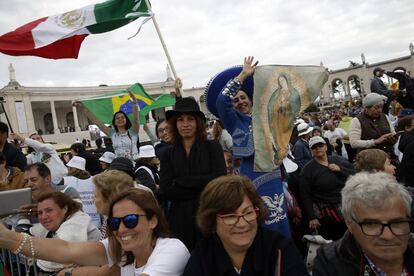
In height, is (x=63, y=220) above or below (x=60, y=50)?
below

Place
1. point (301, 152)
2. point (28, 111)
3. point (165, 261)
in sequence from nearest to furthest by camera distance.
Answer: point (165, 261), point (301, 152), point (28, 111)

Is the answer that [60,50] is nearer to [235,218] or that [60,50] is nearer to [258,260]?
[235,218]

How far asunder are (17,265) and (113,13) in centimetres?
357

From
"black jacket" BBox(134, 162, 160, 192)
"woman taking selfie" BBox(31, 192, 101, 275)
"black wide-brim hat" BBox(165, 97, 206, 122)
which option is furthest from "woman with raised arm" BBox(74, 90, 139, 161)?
"black wide-brim hat" BBox(165, 97, 206, 122)

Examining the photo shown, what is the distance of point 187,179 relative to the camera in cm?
294

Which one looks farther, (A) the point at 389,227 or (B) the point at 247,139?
(B) the point at 247,139

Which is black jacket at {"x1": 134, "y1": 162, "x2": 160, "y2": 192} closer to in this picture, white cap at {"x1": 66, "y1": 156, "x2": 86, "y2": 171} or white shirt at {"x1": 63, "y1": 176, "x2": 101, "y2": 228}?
white shirt at {"x1": 63, "y1": 176, "x2": 101, "y2": 228}

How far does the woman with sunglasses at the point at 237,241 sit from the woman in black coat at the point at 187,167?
88 cm

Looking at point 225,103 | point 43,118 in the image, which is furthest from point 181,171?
point 43,118

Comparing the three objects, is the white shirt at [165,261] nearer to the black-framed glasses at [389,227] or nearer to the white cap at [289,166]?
the black-framed glasses at [389,227]

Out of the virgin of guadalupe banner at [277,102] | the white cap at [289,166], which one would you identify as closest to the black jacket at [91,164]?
the white cap at [289,166]

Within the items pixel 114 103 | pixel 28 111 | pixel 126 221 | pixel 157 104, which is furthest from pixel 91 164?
pixel 28 111

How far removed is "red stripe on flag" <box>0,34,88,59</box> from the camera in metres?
5.82

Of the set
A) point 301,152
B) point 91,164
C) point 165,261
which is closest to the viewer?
point 165,261
